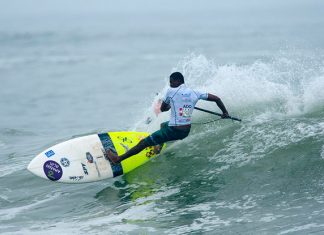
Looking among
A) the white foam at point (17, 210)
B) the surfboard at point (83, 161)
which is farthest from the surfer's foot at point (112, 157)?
the white foam at point (17, 210)

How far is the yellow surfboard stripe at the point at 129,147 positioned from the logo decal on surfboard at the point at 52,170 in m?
1.23

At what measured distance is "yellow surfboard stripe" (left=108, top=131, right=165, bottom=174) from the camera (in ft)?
41.6

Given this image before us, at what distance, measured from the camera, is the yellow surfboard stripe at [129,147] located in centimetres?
1269

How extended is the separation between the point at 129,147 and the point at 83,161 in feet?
3.21

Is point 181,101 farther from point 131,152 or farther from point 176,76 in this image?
point 131,152

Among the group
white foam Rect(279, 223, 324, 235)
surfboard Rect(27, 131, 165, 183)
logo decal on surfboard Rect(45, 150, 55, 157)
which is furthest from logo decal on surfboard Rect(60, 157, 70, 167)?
white foam Rect(279, 223, 324, 235)

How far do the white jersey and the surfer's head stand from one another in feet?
0.26

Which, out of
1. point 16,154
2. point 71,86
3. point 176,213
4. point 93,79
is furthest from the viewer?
point 93,79

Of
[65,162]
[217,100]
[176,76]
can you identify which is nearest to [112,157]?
[65,162]

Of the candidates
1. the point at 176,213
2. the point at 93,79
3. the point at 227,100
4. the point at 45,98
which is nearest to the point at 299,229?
the point at 176,213

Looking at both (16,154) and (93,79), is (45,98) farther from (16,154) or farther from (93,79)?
(16,154)

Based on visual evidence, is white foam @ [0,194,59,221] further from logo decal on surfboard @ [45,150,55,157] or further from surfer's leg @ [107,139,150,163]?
surfer's leg @ [107,139,150,163]

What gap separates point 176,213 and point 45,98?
76.3ft

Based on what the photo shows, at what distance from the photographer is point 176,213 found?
1059 cm
